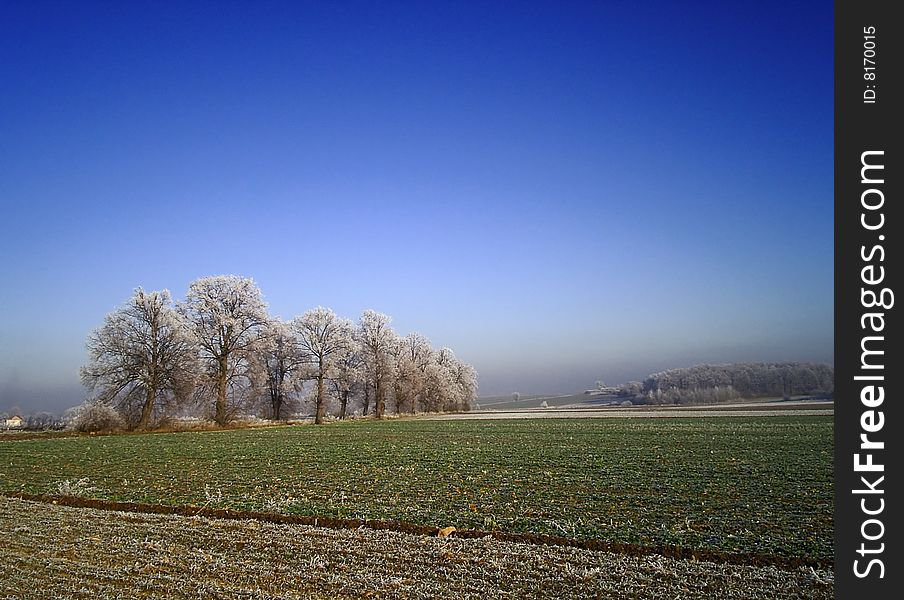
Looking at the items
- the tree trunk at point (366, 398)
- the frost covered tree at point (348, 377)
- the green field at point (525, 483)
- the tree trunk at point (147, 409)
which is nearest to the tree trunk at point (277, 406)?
the frost covered tree at point (348, 377)

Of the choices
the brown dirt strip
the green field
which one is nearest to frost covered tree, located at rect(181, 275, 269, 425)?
the green field

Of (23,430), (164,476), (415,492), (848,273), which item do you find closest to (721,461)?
(415,492)

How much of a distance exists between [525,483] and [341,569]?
8.29 meters

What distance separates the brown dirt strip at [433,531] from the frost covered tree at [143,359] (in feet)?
114

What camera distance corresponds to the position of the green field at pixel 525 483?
10.8 m

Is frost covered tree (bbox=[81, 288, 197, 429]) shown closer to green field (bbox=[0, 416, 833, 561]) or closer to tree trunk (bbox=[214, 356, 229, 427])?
tree trunk (bbox=[214, 356, 229, 427])

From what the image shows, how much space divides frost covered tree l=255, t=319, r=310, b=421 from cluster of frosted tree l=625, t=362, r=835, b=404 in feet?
247

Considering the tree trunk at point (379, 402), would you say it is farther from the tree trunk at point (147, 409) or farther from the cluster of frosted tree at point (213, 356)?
the tree trunk at point (147, 409)

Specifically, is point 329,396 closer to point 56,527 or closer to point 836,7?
point 56,527

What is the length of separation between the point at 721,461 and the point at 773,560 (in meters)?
12.5

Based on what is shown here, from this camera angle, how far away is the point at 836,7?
7.23 metres

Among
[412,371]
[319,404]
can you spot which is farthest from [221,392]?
[412,371]

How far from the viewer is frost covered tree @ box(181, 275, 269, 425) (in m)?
50.6

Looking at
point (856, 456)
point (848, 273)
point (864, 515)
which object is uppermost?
point (848, 273)
